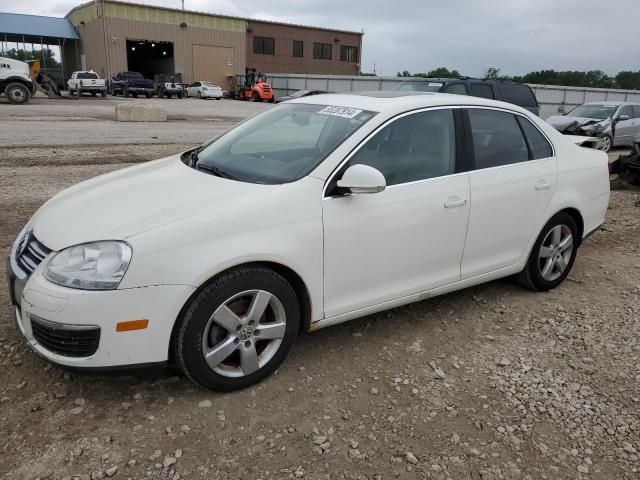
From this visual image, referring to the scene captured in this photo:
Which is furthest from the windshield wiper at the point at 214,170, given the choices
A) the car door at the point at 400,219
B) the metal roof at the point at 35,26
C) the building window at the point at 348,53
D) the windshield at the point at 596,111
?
the building window at the point at 348,53

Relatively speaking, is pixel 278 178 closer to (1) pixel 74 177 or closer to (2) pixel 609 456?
(2) pixel 609 456

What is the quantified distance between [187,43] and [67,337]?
50.8 meters

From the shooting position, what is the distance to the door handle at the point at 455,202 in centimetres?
347

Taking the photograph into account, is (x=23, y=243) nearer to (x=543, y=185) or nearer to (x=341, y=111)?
(x=341, y=111)

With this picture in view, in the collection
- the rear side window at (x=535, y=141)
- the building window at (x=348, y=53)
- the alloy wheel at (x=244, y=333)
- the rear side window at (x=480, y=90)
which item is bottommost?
the alloy wheel at (x=244, y=333)

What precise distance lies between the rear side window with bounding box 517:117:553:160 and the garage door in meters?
48.9

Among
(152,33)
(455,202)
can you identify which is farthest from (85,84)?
(455,202)

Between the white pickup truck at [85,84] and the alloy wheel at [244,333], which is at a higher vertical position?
the white pickup truck at [85,84]

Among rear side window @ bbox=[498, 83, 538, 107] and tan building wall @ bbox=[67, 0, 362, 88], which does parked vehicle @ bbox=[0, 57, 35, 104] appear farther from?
tan building wall @ bbox=[67, 0, 362, 88]

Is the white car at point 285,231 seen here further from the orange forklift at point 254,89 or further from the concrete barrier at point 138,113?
the orange forklift at point 254,89

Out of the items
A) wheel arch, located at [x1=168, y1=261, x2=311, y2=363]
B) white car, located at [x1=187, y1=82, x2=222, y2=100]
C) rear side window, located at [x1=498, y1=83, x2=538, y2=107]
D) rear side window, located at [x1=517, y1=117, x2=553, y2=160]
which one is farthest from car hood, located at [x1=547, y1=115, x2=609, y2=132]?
white car, located at [x1=187, y1=82, x2=222, y2=100]

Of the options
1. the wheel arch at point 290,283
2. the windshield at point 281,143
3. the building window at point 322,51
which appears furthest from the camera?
the building window at point 322,51

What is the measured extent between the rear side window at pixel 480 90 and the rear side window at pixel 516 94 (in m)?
0.48

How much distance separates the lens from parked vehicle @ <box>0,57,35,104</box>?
2228cm
